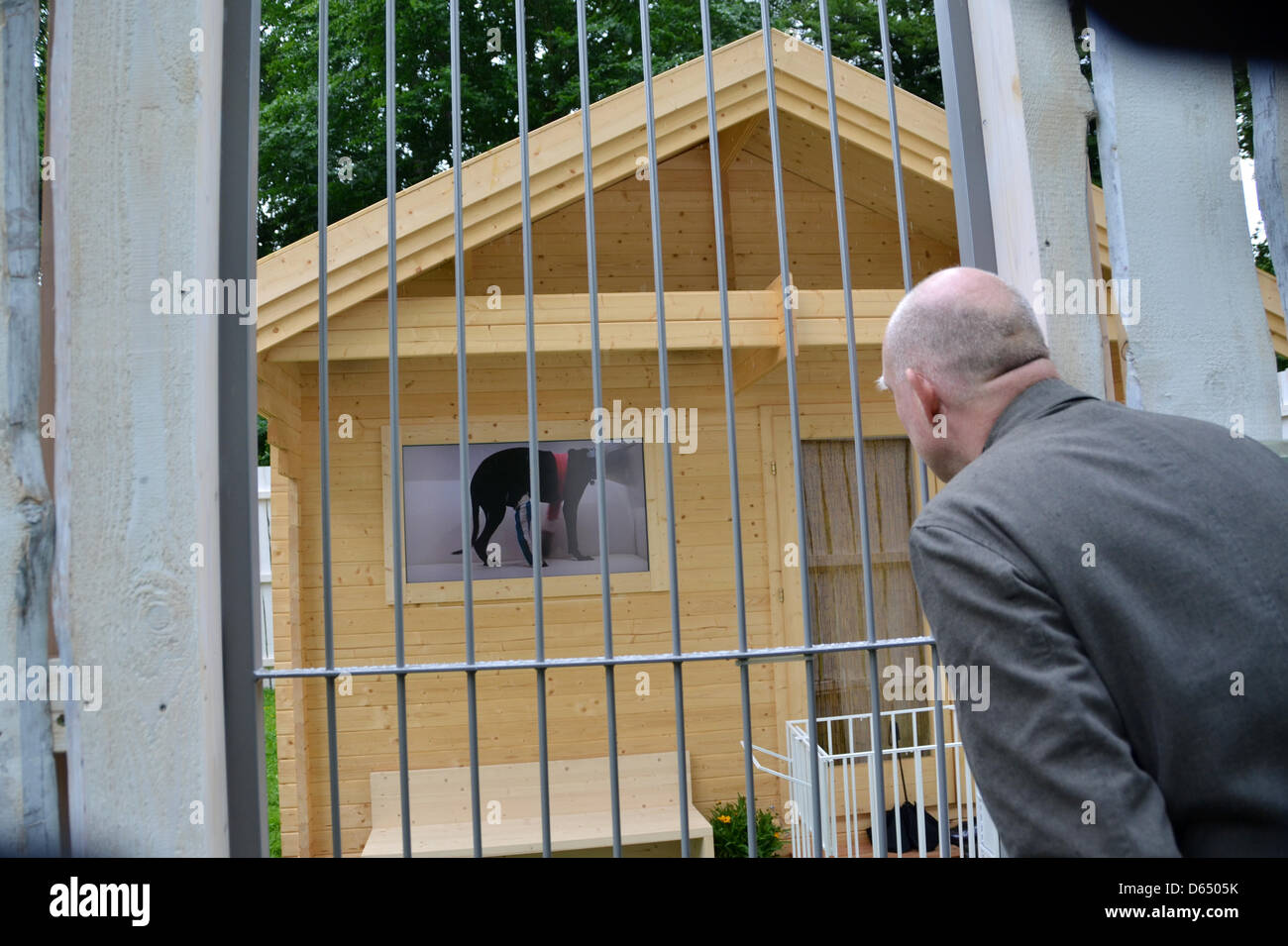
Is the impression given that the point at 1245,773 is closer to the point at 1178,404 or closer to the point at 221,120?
the point at 1178,404

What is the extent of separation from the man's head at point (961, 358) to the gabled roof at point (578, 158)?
395cm

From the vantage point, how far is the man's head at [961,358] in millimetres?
1518

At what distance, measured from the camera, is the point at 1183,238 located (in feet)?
6.88

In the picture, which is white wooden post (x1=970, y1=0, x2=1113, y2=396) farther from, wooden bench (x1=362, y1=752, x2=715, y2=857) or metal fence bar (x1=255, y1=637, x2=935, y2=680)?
wooden bench (x1=362, y1=752, x2=715, y2=857)

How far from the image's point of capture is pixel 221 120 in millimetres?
2035

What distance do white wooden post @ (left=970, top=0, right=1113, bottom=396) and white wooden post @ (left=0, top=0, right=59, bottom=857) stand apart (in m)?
1.98

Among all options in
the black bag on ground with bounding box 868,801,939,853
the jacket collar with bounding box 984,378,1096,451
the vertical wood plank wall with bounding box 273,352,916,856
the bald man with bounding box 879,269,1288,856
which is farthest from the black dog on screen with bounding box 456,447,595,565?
the bald man with bounding box 879,269,1288,856

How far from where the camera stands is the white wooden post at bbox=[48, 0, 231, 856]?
1814 mm

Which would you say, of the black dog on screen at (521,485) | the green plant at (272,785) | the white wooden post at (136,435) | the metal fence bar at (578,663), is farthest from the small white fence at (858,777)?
the white wooden post at (136,435)

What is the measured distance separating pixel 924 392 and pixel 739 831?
5.65 m

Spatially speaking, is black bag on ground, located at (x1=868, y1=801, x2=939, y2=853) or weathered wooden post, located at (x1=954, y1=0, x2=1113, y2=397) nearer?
weathered wooden post, located at (x1=954, y1=0, x2=1113, y2=397)

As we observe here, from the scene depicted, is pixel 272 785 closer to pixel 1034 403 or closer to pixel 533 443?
pixel 533 443
